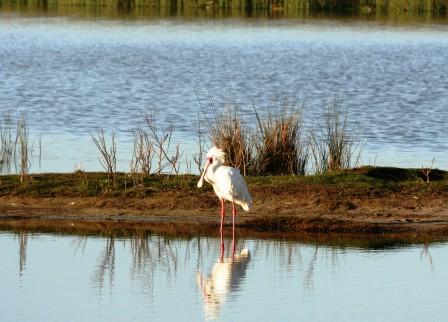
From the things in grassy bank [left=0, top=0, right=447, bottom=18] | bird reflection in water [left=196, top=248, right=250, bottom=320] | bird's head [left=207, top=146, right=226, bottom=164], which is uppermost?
bird's head [left=207, top=146, right=226, bottom=164]

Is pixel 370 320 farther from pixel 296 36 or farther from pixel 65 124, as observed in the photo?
pixel 296 36

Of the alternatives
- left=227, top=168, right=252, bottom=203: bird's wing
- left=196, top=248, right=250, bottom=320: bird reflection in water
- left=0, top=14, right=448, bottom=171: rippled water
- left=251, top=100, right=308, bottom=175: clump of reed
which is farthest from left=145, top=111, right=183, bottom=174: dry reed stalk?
left=196, top=248, right=250, bottom=320: bird reflection in water

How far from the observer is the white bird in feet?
42.7

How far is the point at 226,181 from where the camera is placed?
1301cm

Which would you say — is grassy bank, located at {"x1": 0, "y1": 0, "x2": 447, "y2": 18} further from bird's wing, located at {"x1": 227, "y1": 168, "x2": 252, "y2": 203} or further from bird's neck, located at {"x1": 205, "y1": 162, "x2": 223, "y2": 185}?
bird's wing, located at {"x1": 227, "y1": 168, "x2": 252, "y2": 203}

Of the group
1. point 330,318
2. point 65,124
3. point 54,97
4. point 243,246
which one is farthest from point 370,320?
point 54,97

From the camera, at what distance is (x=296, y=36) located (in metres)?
50.0

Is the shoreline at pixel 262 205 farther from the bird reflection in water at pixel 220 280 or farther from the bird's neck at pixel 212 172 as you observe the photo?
the bird reflection in water at pixel 220 280

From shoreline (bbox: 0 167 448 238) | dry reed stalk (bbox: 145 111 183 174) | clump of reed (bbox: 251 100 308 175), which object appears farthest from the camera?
clump of reed (bbox: 251 100 308 175)

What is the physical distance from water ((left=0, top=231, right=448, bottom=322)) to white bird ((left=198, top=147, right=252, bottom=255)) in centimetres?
49

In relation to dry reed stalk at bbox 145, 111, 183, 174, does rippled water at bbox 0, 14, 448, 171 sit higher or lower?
lower

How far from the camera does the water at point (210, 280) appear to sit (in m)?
9.82

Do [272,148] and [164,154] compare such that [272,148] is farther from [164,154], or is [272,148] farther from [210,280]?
[210,280]

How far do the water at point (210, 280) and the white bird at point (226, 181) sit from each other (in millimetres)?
485
